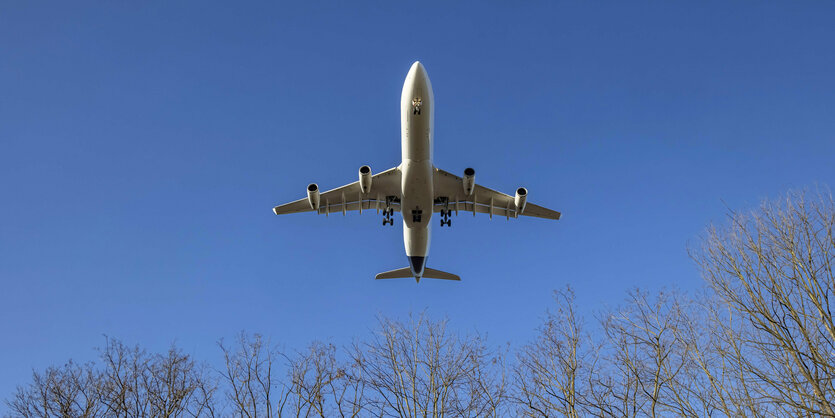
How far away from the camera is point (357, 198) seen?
101 feet

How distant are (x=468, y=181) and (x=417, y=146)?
3.80m

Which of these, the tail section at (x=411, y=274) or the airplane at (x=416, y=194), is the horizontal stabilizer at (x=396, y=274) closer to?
the tail section at (x=411, y=274)

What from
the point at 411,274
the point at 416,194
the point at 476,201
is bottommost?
the point at 416,194

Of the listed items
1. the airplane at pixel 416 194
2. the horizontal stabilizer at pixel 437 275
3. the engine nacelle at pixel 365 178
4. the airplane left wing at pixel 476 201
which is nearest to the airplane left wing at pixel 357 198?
the airplane at pixel 416 194

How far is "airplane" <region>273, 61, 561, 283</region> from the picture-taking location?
24.5m

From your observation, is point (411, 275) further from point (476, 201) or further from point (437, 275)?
point (476, 201)

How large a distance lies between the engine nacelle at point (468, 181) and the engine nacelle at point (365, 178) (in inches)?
173

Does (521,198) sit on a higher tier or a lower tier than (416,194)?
higher

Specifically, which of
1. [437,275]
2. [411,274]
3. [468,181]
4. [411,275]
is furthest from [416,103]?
[437,275]

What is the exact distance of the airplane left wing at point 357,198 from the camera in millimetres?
28797

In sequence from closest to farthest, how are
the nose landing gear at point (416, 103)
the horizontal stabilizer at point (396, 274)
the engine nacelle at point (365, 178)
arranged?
the nose landing gear at point (416, 103) → the engine nacelle at point (365, 178) → the horizontal stabilizer at point (396, 274)

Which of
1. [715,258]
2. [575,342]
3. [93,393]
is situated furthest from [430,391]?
[93,393]

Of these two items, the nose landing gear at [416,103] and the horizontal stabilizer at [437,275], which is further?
the horizontal stabilizer at [437,275]

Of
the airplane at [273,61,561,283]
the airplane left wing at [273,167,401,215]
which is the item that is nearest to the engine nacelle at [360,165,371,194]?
the airplane at [273,61,561,283]
